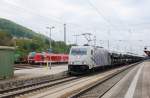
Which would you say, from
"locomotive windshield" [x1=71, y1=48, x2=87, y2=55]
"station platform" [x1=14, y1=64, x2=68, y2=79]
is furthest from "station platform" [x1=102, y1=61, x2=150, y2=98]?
"station platform" [x1=14, y1=64, x2=68, y2=79]

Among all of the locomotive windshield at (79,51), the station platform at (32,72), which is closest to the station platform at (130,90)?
the locomotive windshield at (79,51)

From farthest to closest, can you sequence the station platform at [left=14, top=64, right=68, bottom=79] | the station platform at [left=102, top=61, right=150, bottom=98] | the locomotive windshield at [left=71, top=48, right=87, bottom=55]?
the locomotive windshield at [left=71, top=48, right=87, bottom=55] < the station platform at [left=14, top=64, right=68, bottom=79] < the station platform at [left=102, top=61, right=150, bottom=98]

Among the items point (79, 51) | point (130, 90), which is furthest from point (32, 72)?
point (130, 90)

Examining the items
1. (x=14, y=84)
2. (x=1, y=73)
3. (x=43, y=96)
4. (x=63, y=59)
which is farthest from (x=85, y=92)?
(x=63, y=59)

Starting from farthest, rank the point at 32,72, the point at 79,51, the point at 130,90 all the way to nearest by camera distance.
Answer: the point at 32,72, the point at 79,51, the point at 130,90

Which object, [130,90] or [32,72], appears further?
[32,72]

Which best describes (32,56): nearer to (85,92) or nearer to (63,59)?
(63,59)

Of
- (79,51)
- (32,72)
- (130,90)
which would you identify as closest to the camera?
(130,90)

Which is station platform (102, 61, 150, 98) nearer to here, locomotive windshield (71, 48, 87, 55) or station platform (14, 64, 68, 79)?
locomotive windshield (71, 48, 87, 55)

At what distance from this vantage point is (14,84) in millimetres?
26359

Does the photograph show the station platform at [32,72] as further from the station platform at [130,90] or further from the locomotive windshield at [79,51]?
the station platform at [130,90]

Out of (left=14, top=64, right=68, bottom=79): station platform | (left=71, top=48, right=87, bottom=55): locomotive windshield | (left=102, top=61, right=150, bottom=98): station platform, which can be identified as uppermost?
(left=71, top=48, right=87, bottom=55): locomotive windshield

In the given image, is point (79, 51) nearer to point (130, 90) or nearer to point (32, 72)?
point (32, 72)

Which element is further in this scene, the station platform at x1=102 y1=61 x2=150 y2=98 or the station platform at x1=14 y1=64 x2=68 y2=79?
the station platform at x1=14 y1=64 x2=68 y2=79
